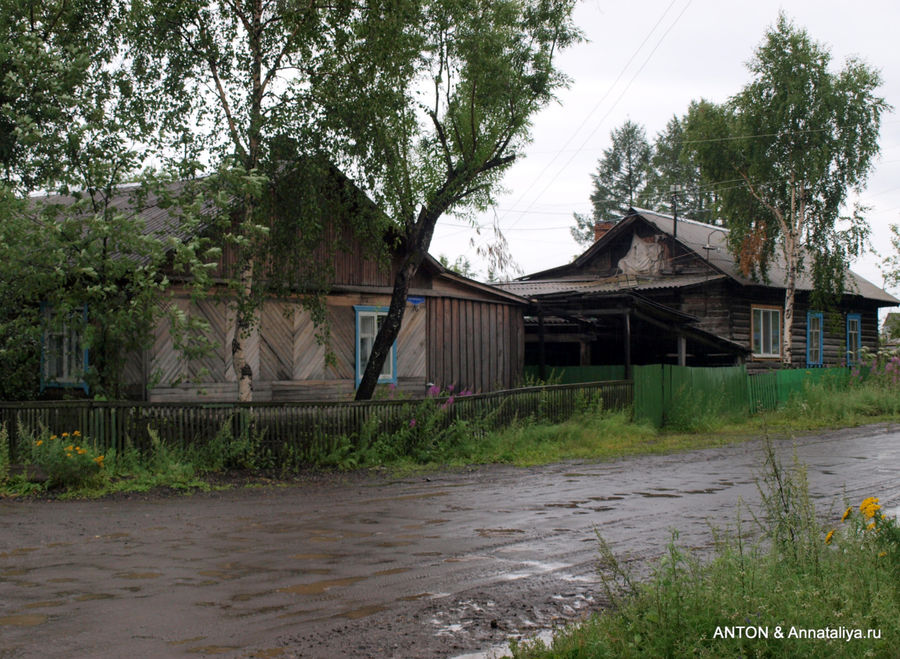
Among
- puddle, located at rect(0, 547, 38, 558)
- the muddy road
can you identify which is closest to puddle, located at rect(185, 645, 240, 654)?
the muddy road

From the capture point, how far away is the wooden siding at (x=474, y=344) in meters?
20.4

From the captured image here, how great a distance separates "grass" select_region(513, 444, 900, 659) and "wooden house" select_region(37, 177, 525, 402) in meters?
9.78

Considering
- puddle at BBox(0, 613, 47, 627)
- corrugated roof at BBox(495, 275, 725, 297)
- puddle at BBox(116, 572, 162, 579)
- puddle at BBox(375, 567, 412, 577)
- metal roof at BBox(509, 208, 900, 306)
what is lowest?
puddle at BBox(116, 572, 162, 579)

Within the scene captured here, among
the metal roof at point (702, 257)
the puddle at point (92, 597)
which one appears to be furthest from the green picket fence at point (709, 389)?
the puddle at point (92, 597)

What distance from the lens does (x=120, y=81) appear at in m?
14.1

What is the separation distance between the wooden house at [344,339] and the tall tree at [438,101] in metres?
1.13

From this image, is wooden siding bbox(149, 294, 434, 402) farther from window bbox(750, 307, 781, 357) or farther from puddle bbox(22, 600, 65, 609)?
window bbox(750, 307, 781, 357)

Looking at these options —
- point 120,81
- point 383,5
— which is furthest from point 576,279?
point 120,81

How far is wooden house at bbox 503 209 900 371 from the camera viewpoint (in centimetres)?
2286

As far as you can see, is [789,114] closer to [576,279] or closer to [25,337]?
[576,279]

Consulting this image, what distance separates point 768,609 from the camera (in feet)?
15.9

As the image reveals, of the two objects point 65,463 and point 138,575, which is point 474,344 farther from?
point 138,575

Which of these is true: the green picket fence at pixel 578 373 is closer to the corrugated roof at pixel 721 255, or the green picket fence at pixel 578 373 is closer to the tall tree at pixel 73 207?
the corrugated roof at pixel 721 255

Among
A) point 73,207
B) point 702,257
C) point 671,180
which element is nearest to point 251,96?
point 73,207
